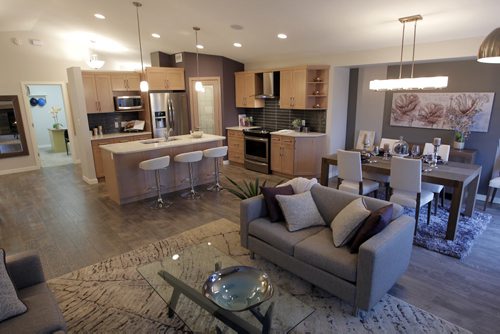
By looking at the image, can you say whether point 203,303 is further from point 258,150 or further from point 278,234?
point 258,150

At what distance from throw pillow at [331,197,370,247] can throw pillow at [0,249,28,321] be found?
7.96 feet

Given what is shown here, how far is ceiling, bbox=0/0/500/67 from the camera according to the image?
12.4 ft

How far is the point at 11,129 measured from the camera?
24.0ft

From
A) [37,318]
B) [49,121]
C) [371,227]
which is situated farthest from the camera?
[49,121]

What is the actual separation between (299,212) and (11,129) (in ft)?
25.4

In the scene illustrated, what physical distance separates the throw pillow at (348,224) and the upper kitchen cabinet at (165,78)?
5.80 metres

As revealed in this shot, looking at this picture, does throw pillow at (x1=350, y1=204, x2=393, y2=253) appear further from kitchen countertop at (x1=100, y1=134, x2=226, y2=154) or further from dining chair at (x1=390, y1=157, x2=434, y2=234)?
kitchen countertop at (x1=100, y1=134, x2=226, y2=154)

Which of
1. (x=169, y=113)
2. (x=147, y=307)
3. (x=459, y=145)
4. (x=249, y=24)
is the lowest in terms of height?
(x=147, y=307)

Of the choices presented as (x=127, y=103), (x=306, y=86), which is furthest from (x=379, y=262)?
(x=127, y=103)

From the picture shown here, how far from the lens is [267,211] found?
336cm

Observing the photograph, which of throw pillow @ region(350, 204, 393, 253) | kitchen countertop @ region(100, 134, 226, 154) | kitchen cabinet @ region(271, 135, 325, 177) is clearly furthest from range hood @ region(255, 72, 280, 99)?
throw pillow @ region(350, 204, 393, 253)

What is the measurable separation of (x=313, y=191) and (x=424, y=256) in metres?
1.47

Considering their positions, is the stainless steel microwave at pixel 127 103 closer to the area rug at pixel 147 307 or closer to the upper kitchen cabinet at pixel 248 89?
the upper kitchen cabinet at pixel 248 89

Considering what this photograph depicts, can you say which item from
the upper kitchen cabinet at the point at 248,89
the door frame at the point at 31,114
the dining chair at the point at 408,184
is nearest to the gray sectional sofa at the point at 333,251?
the dining chair at the point at 408,184
